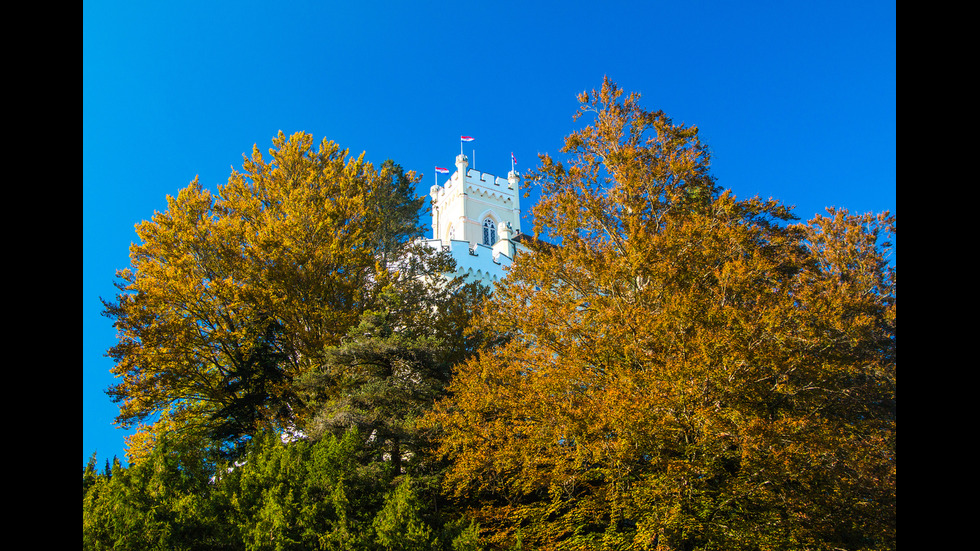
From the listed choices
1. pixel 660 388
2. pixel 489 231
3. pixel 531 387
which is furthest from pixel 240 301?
pixel 489 231

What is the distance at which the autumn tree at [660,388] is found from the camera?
34.1 feet

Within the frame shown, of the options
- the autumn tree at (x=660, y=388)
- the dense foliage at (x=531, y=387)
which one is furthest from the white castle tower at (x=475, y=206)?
the autumn tree at (x=660, y=388)

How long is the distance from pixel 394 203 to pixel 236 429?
10116mm

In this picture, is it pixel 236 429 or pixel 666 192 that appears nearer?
pixel 666 192

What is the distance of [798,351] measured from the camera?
448 inches

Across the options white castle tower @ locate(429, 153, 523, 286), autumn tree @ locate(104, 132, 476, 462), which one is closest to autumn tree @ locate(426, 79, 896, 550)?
autumn tree @ locate(104, 132, 476, 462)

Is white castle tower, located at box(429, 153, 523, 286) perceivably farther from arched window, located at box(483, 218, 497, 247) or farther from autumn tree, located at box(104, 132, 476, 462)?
autumn tree, located at box(104, 132, 476, 462)

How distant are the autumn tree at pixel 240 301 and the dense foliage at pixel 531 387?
0.08 metres

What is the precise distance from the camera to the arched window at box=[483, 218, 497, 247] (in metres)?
53.0

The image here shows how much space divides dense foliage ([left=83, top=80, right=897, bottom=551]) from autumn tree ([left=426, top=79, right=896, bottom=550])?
7 cm

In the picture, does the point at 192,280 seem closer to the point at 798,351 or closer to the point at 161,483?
the point at 161,483

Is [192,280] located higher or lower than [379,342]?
higher
